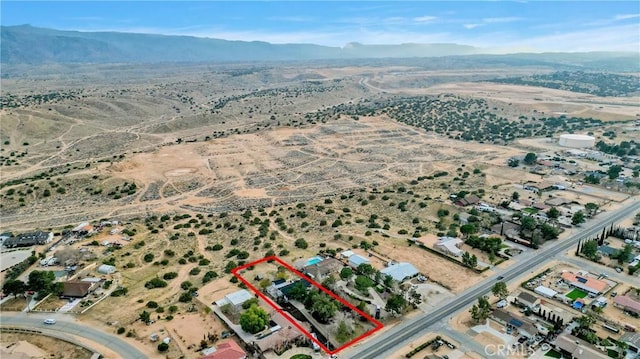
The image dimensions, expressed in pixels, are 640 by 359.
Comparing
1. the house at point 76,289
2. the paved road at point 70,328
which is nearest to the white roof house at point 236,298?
the paved road at point 70,328

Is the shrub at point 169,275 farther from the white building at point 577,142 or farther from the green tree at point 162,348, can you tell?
the white building at point 577,142

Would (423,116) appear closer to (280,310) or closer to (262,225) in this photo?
(262,225)

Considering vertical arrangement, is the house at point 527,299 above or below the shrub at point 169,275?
above

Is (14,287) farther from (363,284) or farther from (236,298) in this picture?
(363,284)

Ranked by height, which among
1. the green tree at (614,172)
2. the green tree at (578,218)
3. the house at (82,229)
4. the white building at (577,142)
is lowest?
the house at (82,229)

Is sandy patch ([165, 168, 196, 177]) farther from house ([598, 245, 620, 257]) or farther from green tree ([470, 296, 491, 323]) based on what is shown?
house ([598, 245, 620, 257])

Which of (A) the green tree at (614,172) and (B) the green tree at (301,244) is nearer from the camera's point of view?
(B) the green tree at (301,244)

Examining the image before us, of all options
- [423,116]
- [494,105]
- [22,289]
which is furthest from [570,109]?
[22,289]
